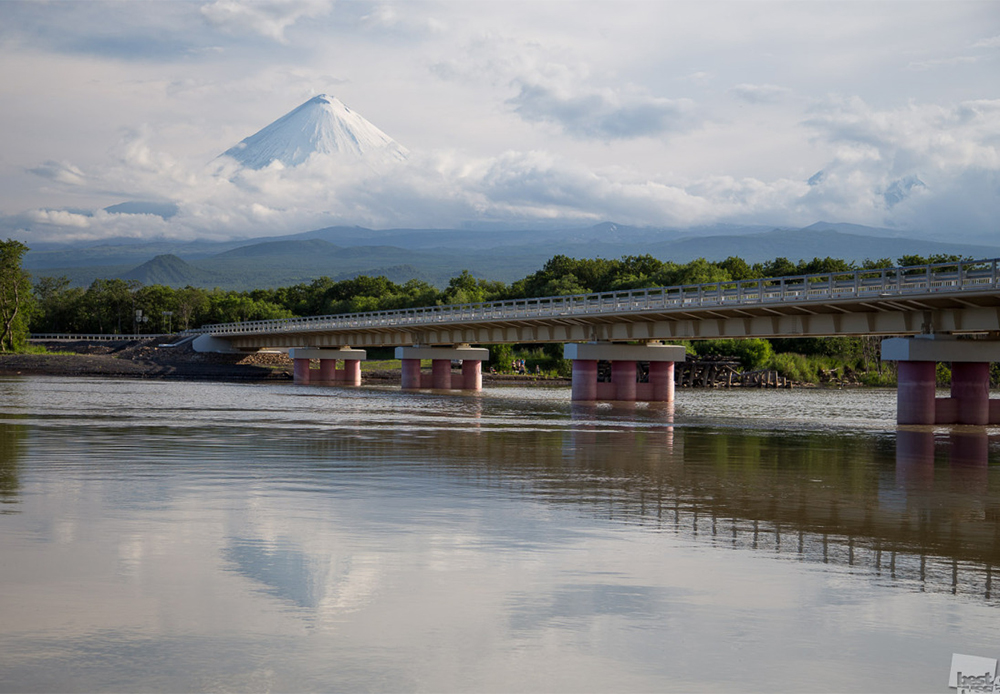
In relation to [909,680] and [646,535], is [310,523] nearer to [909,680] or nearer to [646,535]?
[646,535]

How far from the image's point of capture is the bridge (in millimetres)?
48625

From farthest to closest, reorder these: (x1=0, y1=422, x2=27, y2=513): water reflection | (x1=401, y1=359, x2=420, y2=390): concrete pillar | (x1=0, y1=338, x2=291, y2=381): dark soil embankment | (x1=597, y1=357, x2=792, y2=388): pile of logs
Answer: (x1=597, y1=357, x2=792, y2=388): pile of logs < (x1=0, y1=338, x2=291, y2=381): dark soil embankment < (x1=401, y1=359, x2=420, y2=390): concrete pillar < (x1=0, y1=422, x2=27, y2=513): water reflection

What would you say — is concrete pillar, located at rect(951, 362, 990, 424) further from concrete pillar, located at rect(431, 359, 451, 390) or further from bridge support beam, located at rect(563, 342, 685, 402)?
concrete pillar, located at rect(431, 359, 451, 390)

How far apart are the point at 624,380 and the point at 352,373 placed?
4935 cm

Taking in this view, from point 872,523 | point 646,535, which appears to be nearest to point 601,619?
point 646,535

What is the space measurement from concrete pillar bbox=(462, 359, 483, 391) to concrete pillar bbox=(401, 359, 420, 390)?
5.12 metres

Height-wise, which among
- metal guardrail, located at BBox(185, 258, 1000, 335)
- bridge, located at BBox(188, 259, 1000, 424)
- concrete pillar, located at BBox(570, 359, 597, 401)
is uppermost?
metal guardrail, located at BBox(185, 258, 1000, 335)

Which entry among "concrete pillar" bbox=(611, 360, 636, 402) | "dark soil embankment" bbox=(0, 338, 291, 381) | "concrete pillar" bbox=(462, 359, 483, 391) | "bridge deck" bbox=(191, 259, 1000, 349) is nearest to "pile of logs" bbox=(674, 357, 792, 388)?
"concrete pillar" bbox=(462, 359, 483, 391)

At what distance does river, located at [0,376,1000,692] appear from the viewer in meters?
8.95

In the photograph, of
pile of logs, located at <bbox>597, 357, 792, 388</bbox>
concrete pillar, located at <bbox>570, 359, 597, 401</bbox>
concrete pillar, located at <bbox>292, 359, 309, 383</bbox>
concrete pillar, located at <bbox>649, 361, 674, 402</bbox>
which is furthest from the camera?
pile of logs, located at <bbox>597, 357, 792, 388</bbox>

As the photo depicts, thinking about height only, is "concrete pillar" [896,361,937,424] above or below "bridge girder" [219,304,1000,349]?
below

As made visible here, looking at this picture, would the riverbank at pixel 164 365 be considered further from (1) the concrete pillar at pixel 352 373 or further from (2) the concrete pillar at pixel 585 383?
(2) the concrete pillar at pixel 585 383

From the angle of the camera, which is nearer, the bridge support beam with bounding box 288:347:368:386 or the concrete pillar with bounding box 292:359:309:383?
the bridge support beam with bounding box 288:347:368:386

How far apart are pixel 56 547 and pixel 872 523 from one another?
12.5 m
